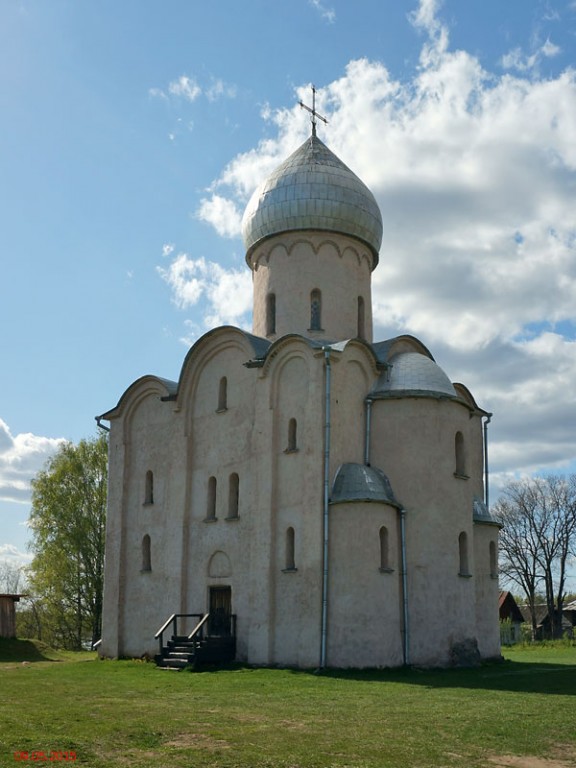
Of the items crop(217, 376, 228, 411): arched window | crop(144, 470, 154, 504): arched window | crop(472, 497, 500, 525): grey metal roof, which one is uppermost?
crop(217, 376, 228, 411): arched window

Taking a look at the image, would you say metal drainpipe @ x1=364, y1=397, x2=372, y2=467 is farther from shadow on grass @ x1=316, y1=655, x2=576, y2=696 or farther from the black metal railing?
the black metal railing

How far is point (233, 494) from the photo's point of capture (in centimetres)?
2123

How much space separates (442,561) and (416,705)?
7.10 meters

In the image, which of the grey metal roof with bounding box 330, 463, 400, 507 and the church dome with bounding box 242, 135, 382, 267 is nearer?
the grey metal roof with bounding box 330, 463, 400, 507

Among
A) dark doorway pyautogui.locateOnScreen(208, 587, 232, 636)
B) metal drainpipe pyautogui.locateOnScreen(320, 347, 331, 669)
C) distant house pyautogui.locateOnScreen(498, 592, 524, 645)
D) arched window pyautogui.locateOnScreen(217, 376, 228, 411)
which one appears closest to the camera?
metal drainpipe pyautogui.locateOnScreen(320, 347, 331, 669)

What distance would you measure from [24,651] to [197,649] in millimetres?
10537

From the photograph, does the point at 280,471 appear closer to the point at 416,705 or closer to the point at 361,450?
the point at 361,450

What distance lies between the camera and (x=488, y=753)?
9203 mm

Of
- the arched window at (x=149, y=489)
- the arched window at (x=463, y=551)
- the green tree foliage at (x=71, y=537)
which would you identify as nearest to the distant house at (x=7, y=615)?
the green tree foliage at (x=71, y=537)

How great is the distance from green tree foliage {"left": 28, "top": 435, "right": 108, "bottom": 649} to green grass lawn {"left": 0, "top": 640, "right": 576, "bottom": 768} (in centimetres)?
1672

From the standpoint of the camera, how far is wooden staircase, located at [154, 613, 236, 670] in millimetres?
19031

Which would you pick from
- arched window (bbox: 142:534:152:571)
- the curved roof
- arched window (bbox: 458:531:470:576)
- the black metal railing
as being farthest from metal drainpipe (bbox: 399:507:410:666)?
arched window (bbox: 142:534:152:571)

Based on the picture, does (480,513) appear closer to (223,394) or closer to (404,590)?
(404,590)

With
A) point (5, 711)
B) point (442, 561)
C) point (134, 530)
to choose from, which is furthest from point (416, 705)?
point (134, 530)
